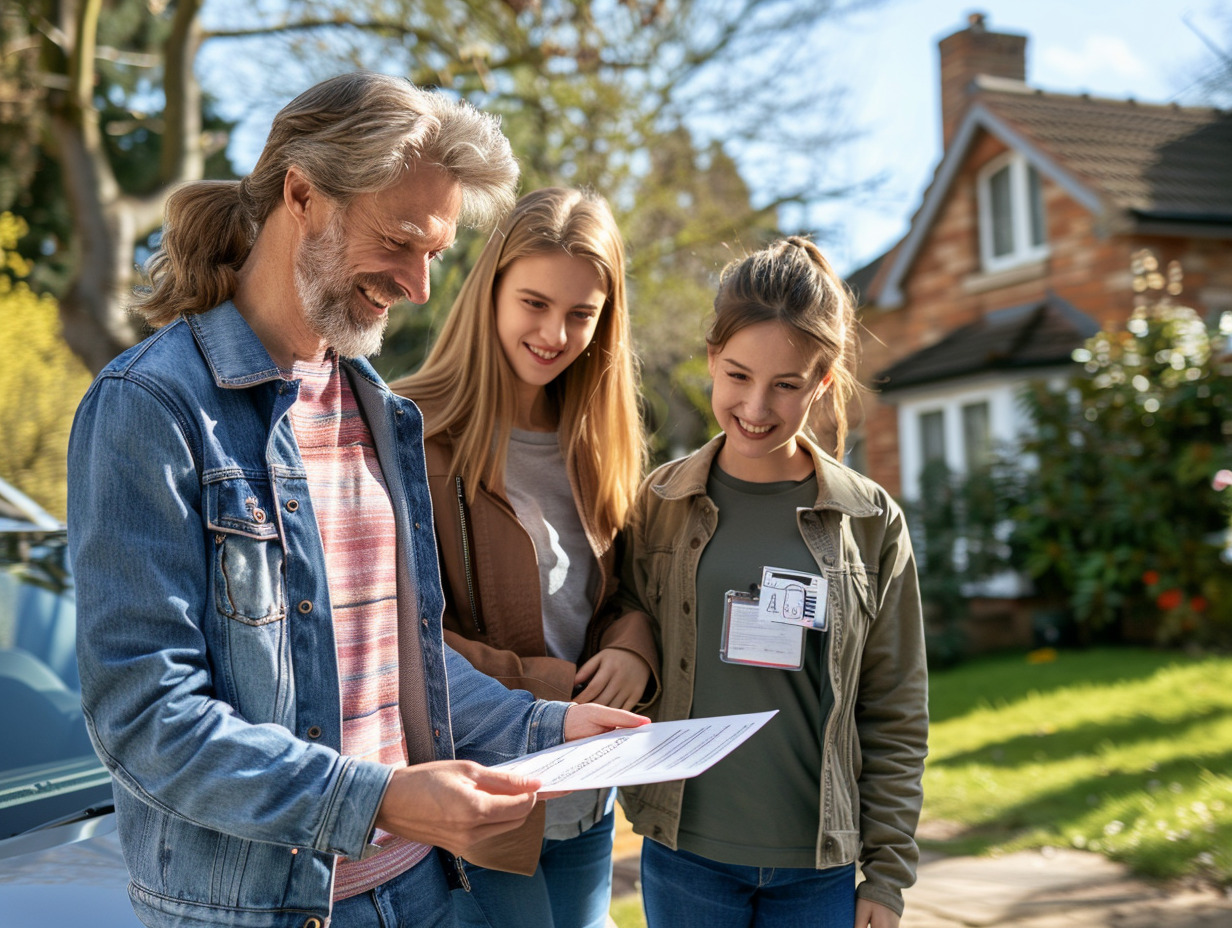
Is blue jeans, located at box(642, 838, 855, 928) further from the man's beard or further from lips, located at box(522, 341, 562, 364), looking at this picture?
the man's beard

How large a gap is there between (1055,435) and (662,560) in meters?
9.25

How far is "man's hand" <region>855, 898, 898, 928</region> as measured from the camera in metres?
2.23

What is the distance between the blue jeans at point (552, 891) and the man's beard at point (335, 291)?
104cm

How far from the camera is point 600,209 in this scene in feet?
7.79

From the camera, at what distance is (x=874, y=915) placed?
2.24 meters

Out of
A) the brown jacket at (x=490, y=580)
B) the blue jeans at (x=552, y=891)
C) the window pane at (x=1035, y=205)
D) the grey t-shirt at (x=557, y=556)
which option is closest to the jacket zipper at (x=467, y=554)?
the brown jacket at (x=490, y=580)

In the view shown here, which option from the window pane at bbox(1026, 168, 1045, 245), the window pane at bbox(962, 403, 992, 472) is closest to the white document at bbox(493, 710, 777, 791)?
the window pane at bbox(962, 403, 992, 472)

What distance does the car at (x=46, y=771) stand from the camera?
77.5 inches

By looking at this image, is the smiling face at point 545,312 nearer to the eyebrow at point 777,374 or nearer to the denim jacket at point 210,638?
the eyebrow at point 777,374

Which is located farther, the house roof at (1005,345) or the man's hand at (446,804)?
the house roof at (1005,345)

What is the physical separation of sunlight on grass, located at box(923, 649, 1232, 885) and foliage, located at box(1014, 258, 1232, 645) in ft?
2.42

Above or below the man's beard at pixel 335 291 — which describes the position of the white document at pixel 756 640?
below

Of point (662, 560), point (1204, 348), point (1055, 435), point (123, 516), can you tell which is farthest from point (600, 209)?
point (1055, 435)

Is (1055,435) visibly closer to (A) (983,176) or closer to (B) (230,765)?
(A) (983,176)
